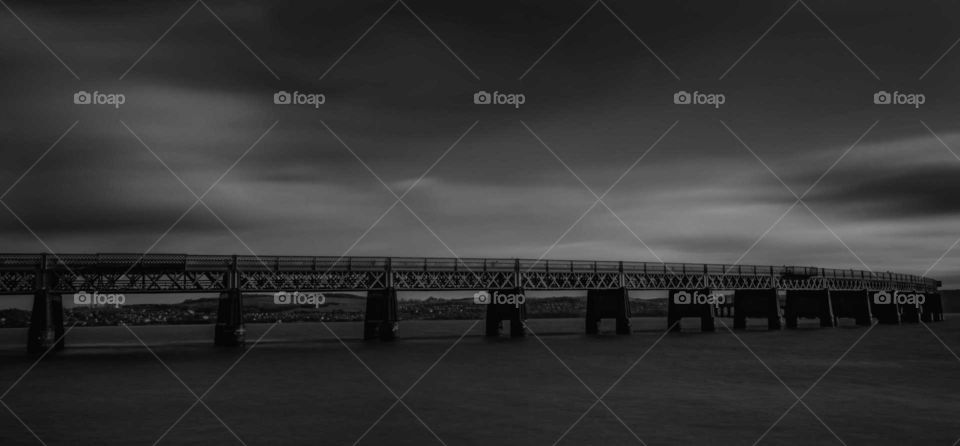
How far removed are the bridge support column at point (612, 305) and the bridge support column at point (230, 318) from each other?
59.8 m

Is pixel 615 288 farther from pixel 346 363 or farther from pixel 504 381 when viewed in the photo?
pixel 504 381

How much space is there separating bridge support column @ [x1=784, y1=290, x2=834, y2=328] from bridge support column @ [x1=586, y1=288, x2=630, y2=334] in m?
61.0

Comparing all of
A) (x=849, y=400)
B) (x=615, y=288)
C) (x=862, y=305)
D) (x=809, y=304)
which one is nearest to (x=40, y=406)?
(x=849, y=400)

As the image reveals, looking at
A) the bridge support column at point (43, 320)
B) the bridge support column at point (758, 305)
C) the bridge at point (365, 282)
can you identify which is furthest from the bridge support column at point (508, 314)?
the bridge support column at point (758, 305)

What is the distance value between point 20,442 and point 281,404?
1361 centimetres

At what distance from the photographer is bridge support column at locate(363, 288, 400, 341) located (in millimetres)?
104375

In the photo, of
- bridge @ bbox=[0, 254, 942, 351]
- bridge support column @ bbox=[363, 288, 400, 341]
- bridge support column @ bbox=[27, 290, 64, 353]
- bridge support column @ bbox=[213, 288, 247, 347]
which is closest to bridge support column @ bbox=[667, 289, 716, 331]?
bridge @ bbox=[0, 254, 942, 351]

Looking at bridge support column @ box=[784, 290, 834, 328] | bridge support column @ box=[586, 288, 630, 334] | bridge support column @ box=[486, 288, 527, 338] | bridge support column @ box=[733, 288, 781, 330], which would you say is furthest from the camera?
bridge support column @ box=[784, 290, 834, 328]

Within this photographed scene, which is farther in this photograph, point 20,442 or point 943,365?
point 943,365

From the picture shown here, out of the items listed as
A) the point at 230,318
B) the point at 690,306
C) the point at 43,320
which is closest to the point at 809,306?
the point at 690,306

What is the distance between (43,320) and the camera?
86.7m

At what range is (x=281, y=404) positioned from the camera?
44.5m

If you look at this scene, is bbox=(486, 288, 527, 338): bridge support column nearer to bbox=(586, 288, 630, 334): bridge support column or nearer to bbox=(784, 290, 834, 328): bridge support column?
bbox=(586, 288, 630, 334): bridge support column

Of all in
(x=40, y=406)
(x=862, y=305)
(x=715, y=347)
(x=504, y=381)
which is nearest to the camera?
(x=40, y=406)
